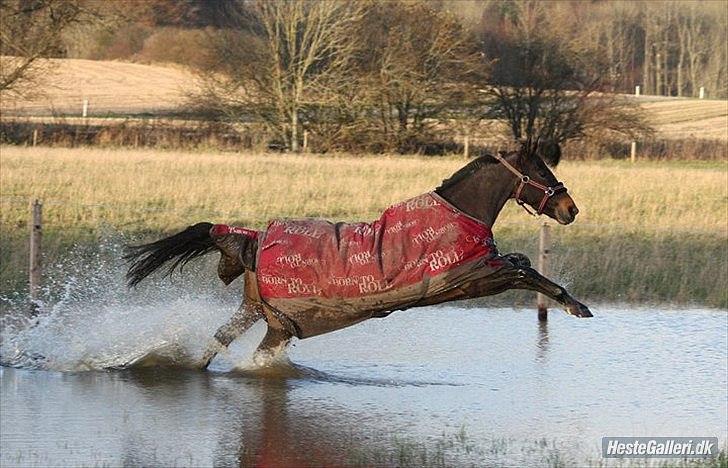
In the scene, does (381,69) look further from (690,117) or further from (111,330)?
(111,330)

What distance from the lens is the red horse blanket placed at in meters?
7.84

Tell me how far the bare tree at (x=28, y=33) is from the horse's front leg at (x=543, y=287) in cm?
2752

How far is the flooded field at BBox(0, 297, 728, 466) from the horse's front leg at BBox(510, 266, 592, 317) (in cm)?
70

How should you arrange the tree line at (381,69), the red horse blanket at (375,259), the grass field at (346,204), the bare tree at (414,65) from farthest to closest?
the bare tree at (414,65) < the tree line at (381,69) < the grass field at (346,204) < the red horse blanket at (375,259)

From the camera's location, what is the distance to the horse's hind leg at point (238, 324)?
8.76m

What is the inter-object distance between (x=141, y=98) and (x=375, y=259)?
4719 centimetres

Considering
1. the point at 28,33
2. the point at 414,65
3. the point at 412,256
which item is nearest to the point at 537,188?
the point at 412,256

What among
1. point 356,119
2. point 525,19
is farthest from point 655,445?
point 525,19

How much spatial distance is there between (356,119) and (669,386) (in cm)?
2648

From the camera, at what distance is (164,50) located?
6275 cm

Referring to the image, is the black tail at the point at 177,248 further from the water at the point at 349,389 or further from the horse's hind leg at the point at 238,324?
the water at the point at 349,389

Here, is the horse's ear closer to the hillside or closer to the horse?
the horse

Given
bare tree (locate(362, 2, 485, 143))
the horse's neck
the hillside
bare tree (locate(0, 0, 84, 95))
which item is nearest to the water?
the horse's neck

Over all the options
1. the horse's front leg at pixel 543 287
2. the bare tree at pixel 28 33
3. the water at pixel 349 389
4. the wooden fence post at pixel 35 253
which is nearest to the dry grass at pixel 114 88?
the bare tree at pixel 28 33
